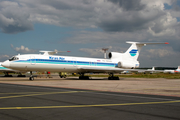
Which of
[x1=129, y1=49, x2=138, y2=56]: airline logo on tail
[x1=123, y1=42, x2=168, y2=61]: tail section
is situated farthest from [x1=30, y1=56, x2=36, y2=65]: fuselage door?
[x1=129, y1=49, x2=138, y2=56]: airline logo on tail

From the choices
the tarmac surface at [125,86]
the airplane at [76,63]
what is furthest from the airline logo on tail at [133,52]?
the tarmac surface at [125,86]

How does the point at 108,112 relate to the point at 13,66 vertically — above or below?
below

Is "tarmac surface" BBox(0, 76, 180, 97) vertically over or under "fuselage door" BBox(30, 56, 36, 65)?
under

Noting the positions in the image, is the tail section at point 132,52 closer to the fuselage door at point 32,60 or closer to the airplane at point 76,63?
the airplane at point 76,63

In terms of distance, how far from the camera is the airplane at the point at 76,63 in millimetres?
26438

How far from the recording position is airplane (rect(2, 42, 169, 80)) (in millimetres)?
26438

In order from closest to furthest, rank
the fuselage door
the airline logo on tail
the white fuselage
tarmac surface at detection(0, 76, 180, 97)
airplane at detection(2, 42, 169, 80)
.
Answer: tarmac surface at detection(0, 76, 180, 97) < the white fuselage < airplane at detection(2, 42, 169, 80) < the fuselage door < the airline logo on tail

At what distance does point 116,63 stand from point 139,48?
5979 mm

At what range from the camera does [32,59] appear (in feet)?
88.6

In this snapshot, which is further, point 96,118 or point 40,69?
point 40,69

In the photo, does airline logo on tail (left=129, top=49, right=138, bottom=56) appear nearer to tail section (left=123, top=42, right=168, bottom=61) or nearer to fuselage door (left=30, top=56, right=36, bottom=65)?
tail section (left=123, top=42, right=168, bottom=61)

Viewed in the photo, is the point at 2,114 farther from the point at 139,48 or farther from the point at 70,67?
the point at 139,48

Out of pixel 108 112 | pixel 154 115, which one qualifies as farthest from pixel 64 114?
pixel 154 115

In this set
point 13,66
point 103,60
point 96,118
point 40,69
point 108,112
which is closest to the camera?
point 96,118
